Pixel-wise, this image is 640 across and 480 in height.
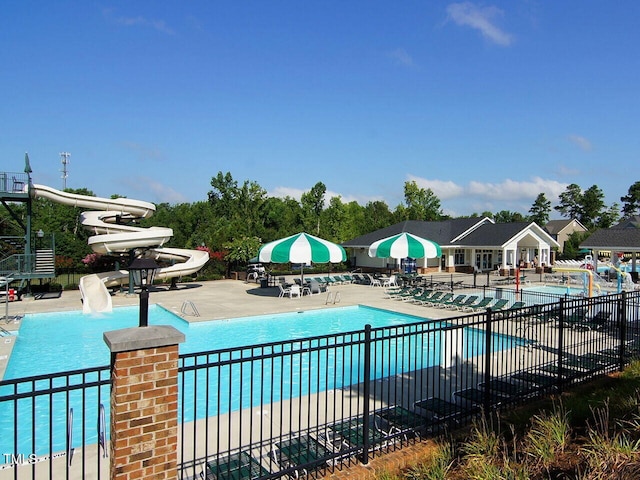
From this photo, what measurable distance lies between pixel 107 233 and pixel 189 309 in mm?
7072

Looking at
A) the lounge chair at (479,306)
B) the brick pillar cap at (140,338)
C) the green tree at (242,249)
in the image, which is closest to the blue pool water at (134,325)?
the lounge chair at (479,306)

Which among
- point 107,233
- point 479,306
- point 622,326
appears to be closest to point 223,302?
point 107,233

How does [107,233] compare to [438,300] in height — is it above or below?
above

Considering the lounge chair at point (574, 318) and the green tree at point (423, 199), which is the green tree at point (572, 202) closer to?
the green tree at point (423, 199)

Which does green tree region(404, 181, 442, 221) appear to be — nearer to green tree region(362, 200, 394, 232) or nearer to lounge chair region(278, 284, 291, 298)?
green tree region(362, 200, 394, 232)

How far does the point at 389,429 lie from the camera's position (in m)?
6.23

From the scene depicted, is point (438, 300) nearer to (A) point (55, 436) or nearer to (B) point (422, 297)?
(B) point (422, 297)

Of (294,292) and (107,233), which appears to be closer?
(107,233)

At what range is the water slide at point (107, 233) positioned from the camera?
21.7 m

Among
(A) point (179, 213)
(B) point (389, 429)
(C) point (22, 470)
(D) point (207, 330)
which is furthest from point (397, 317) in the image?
(A) point (179, 213)

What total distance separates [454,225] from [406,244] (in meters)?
24.5

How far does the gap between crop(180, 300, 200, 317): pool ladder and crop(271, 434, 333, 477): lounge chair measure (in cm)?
1373

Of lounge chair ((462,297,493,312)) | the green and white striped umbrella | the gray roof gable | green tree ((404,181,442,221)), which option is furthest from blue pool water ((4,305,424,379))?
green tree ((404,181,442,221))

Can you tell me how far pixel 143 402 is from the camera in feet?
13.1
